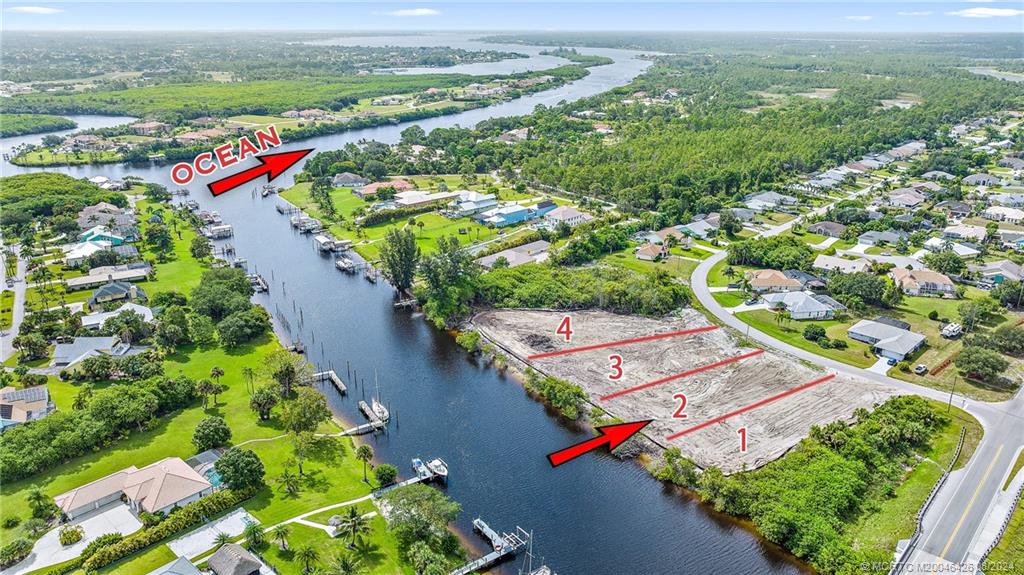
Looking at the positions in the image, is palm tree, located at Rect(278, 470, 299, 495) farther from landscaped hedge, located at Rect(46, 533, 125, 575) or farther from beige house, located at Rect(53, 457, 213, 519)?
landscaped hedge, located at Rect(46, 533, 125, 575)

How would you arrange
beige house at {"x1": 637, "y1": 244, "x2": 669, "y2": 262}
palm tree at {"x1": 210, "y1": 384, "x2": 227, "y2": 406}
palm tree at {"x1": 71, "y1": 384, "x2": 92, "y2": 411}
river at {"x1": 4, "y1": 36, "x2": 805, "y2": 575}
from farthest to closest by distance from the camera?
beige house at {"x1": 637, "y1": 244, "x2": 669, "y2": 262} < palm tree at {"x1": 210, "y1": 384, "x2": 227, "y2": 406} < palm tree at {"x1": 71, "y1": 384, "x2": 92, "y2": 411} < river at {"x1": 4, "y1": 36, "x2": 805, "y2": 575}

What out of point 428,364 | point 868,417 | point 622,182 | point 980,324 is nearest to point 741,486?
point 868,417

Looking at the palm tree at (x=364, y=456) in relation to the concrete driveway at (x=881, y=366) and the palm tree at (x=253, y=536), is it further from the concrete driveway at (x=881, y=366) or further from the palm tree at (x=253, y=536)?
the concrete driveway at (x=881, y=366)

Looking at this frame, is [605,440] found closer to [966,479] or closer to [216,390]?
[966,479]

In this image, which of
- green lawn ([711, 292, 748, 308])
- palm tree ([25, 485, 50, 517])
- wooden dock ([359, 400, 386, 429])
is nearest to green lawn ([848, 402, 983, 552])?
green lawn ([711, 292, 748, 308])

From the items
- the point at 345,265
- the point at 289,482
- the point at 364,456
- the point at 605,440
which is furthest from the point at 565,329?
the point at 345,265

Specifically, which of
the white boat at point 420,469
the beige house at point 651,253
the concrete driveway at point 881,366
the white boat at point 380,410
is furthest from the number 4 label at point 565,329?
the concrete driveway at point 881,366

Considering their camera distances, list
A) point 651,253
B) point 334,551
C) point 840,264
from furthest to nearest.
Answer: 1. point 651,253
2. point 840,264
3. point 334,551
